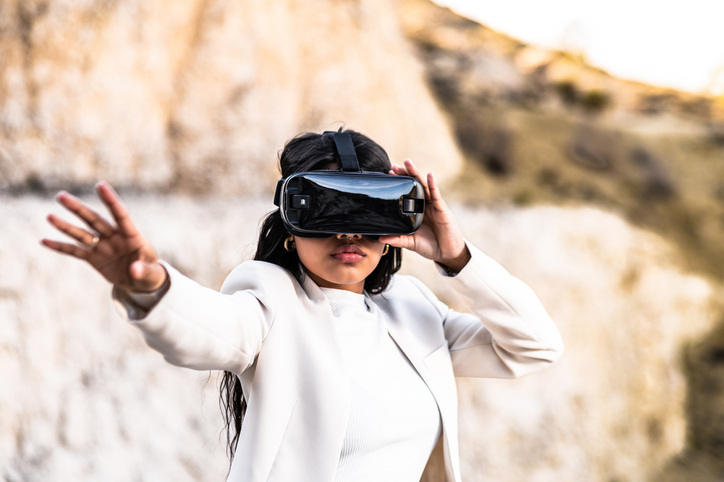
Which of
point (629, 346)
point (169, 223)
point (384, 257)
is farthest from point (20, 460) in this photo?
point (629, 346)

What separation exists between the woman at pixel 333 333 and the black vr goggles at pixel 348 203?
55 mm

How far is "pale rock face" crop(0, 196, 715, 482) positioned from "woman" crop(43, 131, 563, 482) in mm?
2762

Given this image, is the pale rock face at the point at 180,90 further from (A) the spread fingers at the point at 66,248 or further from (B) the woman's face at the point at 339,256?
(A) the spread fingers at the point at 66,248

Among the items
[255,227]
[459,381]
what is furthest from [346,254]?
[459,381]

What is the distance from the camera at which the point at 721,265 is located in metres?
9.93

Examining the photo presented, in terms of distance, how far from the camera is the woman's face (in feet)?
3.98

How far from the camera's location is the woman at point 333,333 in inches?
34.2

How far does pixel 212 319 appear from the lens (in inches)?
36.6

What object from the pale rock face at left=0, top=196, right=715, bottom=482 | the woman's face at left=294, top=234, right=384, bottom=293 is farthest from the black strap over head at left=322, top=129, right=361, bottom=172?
the pale rock face at left=0, top=196, right=715, bottom=482

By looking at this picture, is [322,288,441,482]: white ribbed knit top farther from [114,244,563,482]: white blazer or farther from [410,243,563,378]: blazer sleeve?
[410,243,563,378]: blazer sleeve

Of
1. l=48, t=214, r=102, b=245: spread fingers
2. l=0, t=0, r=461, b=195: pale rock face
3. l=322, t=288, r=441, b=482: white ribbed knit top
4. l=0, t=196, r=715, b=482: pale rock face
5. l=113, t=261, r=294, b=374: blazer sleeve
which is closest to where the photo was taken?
l=48, t=214, r=102, b=245: spread fingers

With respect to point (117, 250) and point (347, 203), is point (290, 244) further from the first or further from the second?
point (117, 250)

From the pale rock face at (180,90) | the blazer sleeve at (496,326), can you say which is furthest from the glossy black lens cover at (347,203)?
the pale rock face at (180,90)

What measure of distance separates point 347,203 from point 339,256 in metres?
0.14
